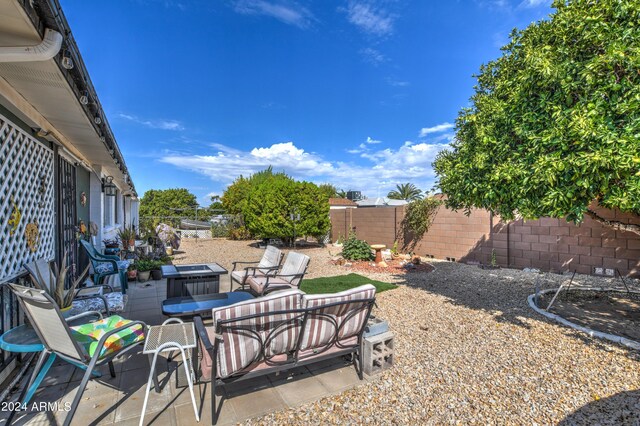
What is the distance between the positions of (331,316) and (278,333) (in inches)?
18.9

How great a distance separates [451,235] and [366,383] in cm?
870

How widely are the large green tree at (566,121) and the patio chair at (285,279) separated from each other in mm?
2887

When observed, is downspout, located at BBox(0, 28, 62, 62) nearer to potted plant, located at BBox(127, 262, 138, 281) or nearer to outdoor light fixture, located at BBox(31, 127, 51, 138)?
outdoor light fixture, located at BBox(31, 127, 51, 138)

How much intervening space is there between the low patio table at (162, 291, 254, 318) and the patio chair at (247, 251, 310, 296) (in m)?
0.61

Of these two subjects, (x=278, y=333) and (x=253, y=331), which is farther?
(x=278, y=333)

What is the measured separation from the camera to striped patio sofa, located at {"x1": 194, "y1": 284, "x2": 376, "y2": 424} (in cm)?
227

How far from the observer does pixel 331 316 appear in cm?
268

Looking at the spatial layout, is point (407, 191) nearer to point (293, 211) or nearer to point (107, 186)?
point (293, 211)

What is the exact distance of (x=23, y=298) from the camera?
2.32 meters

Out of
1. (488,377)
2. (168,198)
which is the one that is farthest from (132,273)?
(168,198)

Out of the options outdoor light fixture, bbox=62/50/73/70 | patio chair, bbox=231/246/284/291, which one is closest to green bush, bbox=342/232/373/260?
patio chair, bbox=231/246/284/291

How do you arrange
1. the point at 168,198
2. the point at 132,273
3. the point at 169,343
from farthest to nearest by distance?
1. the point at 168,198
2. the point at 132,273
3. the point at 169,343

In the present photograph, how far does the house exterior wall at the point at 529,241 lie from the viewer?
23.8ft

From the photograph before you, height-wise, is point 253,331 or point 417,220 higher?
point 417,220
